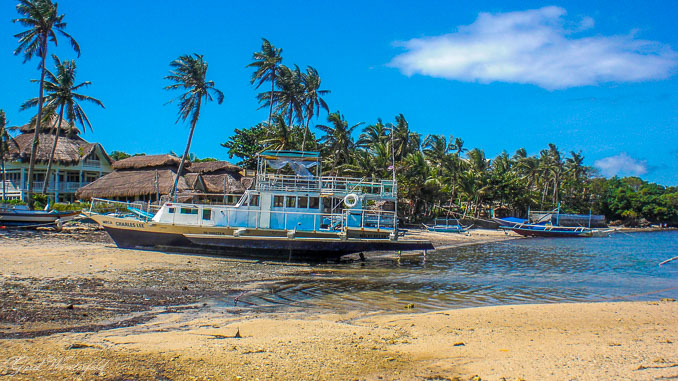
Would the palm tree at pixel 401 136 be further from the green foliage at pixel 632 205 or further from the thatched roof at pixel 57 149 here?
the green foliage at pixel 632 205

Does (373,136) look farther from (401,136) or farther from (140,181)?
(140,181)

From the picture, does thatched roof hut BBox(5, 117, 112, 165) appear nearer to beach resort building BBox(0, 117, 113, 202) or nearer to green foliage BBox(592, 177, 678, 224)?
beach resort building BBox(0, 117, 113, 202)

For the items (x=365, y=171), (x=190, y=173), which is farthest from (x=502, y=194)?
(x=190, y=173)

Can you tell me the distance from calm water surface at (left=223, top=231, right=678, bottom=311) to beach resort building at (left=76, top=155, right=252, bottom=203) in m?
22.5

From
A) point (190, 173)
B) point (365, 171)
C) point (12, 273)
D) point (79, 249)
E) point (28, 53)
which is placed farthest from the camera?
point (190, 173)

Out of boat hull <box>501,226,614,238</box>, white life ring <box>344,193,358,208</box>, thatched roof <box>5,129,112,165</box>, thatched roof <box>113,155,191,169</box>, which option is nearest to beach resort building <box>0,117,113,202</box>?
thatched roof <box>5,129,112,165</box>

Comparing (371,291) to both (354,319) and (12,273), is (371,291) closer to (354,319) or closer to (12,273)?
(354,319)

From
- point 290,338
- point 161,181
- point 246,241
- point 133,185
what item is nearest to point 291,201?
point 246,241

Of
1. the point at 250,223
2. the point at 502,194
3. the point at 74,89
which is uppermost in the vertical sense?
the point at 74,89

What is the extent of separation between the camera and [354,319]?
29.0ft

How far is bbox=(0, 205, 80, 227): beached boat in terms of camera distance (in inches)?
1045

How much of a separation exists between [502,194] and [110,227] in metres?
43.3

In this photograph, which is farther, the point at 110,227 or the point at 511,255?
the point at 511,255

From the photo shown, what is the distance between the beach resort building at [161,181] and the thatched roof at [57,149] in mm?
4016
